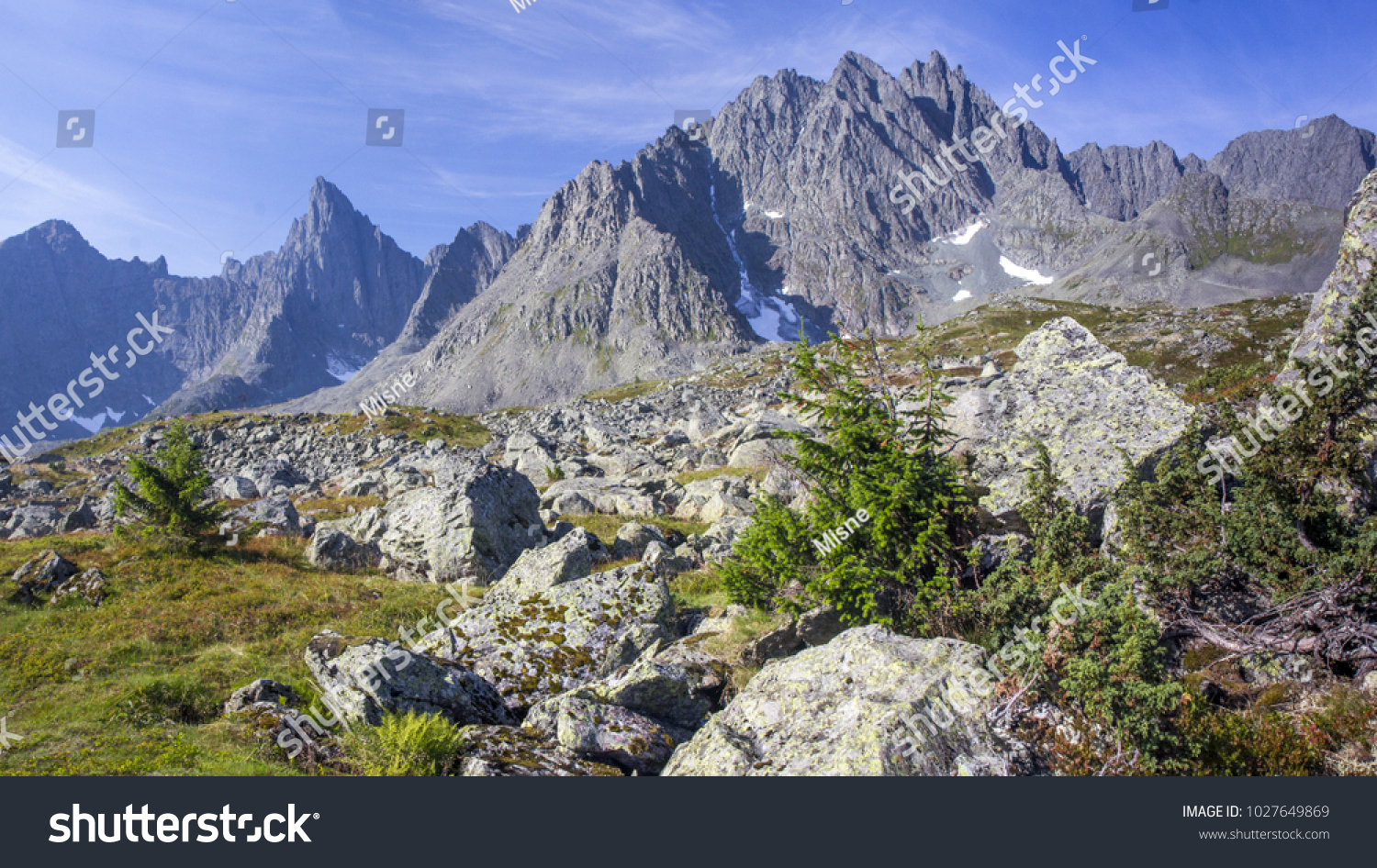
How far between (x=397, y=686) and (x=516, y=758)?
2.50 meters

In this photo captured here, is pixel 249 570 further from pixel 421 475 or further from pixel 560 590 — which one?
pixel 421 475

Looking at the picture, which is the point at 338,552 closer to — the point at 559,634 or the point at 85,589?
the point at 85,589

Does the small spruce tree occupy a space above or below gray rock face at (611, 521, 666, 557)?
above

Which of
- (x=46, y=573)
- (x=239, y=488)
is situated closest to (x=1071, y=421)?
(x=46, y=573)

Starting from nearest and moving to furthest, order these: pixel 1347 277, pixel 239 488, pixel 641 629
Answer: pixel 641 629, pixel 1347 277, pixel 239 488

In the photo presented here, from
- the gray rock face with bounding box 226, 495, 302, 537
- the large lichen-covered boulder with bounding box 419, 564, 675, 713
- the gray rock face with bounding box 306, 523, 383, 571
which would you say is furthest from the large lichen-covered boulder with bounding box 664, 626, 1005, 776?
the gray rock face with bounding box 226, 495, 302, 537

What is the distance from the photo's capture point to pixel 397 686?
8.62m

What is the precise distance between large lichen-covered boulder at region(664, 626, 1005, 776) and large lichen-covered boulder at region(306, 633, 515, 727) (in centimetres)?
370

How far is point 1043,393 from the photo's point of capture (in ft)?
48.0

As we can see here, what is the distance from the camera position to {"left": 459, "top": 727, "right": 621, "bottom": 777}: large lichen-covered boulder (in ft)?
22.8

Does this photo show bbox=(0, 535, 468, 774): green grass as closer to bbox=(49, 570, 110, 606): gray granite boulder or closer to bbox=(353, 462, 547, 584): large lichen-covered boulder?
bbox=(49, 570, 110, 606): gray granite boulder

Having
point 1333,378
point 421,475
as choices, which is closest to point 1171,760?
point 1333,378

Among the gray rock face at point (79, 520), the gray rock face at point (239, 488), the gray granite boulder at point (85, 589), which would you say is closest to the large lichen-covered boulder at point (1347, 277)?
the gray granite boulder at point (85, 589)

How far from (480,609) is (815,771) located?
8678mm
